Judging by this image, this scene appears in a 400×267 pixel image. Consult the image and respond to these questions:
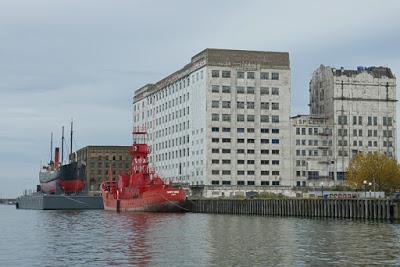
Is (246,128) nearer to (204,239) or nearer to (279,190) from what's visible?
(279,190)

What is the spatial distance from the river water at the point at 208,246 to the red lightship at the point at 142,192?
50315 millimetres

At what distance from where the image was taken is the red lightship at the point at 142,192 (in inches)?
5236

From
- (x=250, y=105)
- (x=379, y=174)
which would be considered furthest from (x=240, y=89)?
(x=379, y=174)

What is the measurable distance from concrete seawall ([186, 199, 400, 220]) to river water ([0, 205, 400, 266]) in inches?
582

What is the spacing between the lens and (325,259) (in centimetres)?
4944

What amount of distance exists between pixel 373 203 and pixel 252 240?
39.5m

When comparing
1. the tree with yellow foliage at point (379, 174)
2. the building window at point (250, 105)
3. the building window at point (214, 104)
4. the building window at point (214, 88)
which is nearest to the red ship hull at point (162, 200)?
the tree with yellow foliage at point (379, 174)

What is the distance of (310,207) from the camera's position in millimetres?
113562

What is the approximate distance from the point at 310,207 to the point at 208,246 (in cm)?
5658

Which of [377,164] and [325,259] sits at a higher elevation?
[377,164]

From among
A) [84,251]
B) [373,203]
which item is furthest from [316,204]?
[84,251]

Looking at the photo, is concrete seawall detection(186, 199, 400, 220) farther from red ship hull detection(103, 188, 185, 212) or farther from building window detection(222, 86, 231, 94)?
building window detection(222, 86, 231, 94)

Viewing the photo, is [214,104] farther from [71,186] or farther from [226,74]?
[71,186]

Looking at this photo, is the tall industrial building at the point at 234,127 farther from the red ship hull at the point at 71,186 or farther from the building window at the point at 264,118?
the red ship hull at the point at 71,186
